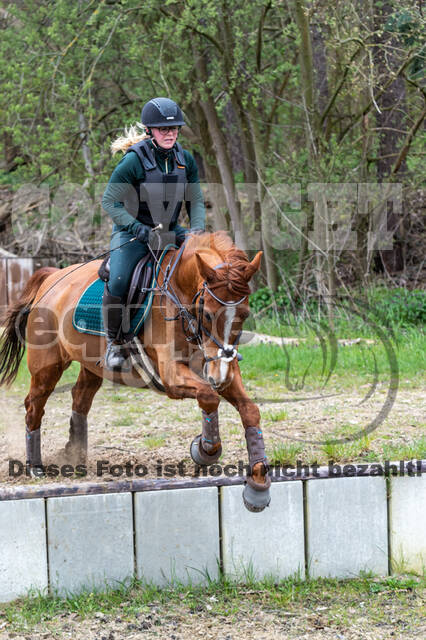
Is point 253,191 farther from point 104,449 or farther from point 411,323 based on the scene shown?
point 104,449

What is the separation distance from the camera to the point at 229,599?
3654 millimetres

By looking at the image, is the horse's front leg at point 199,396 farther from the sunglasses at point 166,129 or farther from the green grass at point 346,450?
the sunglasses at point 166,129

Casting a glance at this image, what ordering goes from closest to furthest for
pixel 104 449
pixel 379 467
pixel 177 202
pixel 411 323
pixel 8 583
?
pixel 8 583 → pixel 379 467 → pixel 177 202 → pixel 104 449 → pixel 411 323

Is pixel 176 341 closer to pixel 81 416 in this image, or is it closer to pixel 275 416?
pixel 81 416

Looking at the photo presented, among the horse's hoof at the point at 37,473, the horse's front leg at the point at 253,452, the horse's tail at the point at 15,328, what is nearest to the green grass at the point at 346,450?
the horse's front leg at the point at 253,452

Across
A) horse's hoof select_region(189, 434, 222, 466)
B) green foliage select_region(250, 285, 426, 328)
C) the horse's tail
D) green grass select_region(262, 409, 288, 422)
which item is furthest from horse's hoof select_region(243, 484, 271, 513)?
green foliage select_region(250, 285, 426, 328)

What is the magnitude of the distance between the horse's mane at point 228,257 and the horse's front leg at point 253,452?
1.37ft

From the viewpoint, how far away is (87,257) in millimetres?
13328

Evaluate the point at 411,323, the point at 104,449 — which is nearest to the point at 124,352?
the point at 104,449

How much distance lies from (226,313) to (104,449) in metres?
2.44

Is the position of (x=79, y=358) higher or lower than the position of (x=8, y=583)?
higher

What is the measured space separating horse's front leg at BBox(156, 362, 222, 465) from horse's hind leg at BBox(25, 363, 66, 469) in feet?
4.33

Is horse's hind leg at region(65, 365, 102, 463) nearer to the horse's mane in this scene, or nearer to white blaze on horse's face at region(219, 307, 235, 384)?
the horse's mane

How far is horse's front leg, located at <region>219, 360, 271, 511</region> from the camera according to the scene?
3.66 metres
